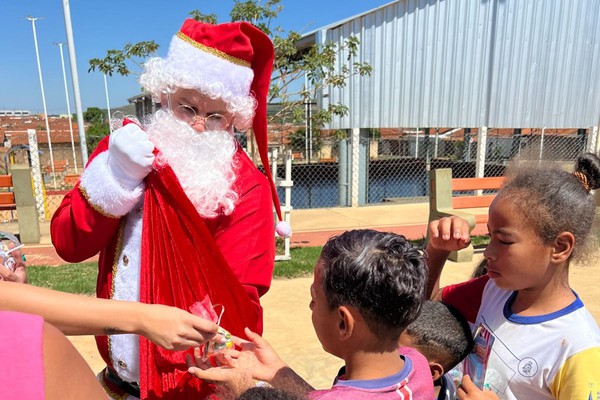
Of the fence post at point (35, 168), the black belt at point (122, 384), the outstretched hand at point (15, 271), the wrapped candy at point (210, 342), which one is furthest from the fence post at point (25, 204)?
the wrapped candy at point (210, 342)

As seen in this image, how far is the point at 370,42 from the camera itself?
11.1 m

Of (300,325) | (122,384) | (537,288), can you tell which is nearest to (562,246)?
(537,288)

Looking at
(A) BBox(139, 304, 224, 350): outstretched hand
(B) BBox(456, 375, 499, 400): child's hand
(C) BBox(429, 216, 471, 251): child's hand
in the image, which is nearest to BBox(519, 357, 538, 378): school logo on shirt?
(B) BBox(456, 375, 499, 400): child's hand

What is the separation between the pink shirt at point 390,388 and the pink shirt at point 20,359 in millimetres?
605

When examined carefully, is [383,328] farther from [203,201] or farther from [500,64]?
[500,64]

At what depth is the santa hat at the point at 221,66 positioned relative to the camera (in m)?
1.61

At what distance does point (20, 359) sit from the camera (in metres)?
0.59

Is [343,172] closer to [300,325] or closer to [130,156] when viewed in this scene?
[300,325]

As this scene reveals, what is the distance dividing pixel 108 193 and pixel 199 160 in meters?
0.33

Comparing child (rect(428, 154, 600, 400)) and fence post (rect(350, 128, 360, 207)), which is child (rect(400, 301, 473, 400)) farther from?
fence post (rect(350, 128, 360, 207))

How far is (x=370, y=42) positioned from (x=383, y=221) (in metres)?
4.81

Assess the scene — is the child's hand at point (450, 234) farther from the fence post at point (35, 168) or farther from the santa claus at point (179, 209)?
the fence post at point (35, 168)

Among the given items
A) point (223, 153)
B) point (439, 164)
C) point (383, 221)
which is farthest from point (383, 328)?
point (439, 164)

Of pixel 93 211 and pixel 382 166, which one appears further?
pixel 382 166
